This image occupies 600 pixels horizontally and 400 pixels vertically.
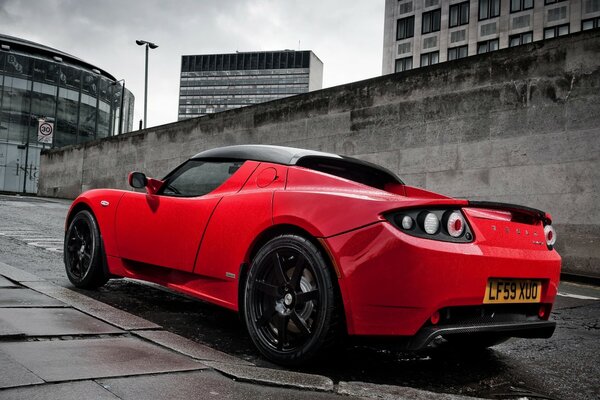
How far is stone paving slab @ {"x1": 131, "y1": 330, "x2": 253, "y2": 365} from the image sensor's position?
279 centimetres

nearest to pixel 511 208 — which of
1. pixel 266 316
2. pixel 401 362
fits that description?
pixel 401 362

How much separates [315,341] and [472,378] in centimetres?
86

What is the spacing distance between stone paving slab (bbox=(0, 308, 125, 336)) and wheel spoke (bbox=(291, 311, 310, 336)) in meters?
1.03

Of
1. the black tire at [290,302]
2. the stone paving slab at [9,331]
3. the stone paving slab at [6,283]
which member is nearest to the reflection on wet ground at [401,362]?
the black tire at [290,302]

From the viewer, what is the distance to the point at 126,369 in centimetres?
243

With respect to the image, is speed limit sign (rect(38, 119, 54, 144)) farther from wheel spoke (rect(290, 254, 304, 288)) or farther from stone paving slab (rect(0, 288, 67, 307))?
wheel spoke (rect(290, 254, 304, 288))

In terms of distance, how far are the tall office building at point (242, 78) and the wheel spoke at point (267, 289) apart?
13097 centimetres

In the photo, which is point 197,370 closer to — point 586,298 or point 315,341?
point 315,341

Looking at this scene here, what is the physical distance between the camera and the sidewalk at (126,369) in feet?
7.11

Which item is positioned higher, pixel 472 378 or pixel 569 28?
pixel 569 28

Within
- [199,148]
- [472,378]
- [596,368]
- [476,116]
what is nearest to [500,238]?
[472,378]

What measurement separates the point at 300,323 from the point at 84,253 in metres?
2.59

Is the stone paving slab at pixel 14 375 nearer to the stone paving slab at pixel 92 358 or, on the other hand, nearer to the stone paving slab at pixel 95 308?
the stone paving slab at pixel 92 358

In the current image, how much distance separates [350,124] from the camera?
1163cm
